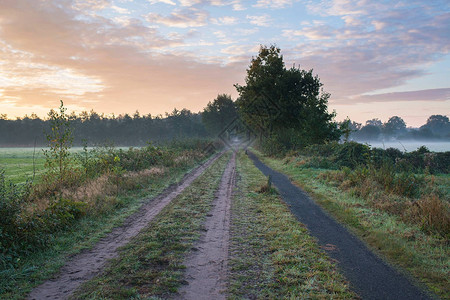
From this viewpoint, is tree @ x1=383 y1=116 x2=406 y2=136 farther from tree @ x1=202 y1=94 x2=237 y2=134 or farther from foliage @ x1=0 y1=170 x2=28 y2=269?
foliage @ x1=0 y1=170 x2=28 y2=269

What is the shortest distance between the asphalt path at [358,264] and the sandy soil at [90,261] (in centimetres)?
464

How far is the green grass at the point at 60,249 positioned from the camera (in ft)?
14.1

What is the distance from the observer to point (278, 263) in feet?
17.0

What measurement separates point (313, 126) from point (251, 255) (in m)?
24.0

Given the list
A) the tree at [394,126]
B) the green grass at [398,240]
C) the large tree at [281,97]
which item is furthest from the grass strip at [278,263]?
the tree at [394,126]

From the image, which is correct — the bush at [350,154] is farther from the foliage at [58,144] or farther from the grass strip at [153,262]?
the foliage at [58,144]

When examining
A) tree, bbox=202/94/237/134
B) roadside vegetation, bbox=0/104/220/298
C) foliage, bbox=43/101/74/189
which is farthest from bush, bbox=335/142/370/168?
tree, bbox=202/94/237/134

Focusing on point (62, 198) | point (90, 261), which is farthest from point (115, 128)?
point (90, 261)

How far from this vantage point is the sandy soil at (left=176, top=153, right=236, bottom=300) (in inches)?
161

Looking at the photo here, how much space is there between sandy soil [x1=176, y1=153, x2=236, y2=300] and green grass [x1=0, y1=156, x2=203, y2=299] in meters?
2.50

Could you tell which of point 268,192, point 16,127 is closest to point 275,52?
point 268,192

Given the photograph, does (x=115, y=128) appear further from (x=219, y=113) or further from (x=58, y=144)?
(x=58, y=144)

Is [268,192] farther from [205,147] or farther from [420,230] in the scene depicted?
[205,147]

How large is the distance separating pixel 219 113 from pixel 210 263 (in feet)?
266
